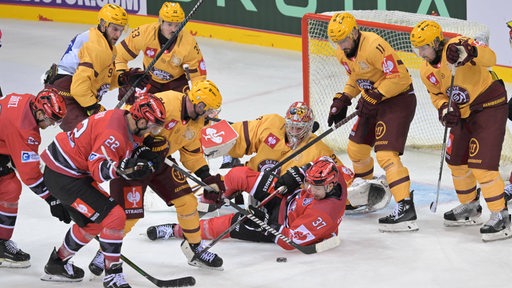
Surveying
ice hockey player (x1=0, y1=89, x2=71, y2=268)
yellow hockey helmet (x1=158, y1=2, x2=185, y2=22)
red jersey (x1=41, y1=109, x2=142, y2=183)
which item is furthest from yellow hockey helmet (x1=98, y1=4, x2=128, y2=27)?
red jersey (x1=41, y1=109, x2=142, y2=183)

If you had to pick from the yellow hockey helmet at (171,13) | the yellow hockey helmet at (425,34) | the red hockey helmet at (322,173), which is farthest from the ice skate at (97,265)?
the yellow hockey helmet at (171,13)

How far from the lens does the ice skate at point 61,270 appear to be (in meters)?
6.21

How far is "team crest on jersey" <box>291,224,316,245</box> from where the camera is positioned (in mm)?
6504

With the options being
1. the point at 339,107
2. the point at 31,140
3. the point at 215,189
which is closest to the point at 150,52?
the point at 339,107

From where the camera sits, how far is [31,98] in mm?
6238

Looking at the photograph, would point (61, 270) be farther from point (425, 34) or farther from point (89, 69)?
point (425, 34)

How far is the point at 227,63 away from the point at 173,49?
137 inches

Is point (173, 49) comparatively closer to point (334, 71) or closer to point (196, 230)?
point (334, 71)

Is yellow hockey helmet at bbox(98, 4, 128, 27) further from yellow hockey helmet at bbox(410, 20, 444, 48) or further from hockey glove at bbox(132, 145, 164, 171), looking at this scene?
yellow hockey helmet at bbox(410, 20, 444, 48)

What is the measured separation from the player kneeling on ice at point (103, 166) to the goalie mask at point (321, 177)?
1.01m

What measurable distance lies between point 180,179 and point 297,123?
962 millimetres

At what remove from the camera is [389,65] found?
700 cm

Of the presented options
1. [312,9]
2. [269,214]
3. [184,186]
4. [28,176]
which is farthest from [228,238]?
[312,9]

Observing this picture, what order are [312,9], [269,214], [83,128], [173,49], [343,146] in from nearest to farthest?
[83,128] → [269,214] → [173,49] → [343,146] → [312,9]
